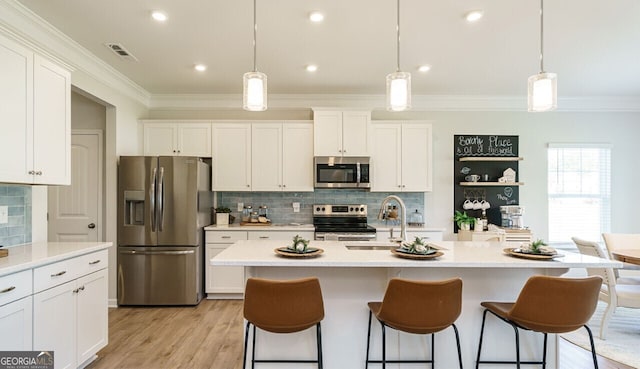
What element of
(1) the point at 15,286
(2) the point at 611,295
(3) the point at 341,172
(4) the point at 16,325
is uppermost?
(3) the point at 341,172

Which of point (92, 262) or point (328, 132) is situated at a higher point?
point (328, 132)

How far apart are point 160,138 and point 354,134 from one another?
2.56 m

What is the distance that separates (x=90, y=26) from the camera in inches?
113

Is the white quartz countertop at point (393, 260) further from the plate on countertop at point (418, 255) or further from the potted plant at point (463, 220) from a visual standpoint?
the potted plant at point (463, 220)

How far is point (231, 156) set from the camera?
4.57 m

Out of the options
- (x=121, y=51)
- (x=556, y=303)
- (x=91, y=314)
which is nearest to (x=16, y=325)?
(x=91, y=314)

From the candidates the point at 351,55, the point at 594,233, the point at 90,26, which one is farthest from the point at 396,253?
the point at 594,233

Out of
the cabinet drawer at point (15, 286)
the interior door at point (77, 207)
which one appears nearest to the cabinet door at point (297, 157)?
the interior door at point (77, 207)

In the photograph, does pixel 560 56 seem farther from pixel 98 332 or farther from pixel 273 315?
pixel 98 332

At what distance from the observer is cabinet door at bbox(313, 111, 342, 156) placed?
4.51 m

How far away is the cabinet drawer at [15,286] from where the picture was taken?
70.1 inches

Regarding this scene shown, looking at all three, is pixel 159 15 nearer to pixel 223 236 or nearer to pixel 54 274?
pixel 54 274

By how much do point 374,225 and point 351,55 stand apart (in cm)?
235

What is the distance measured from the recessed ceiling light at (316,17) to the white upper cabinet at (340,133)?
1770mm
